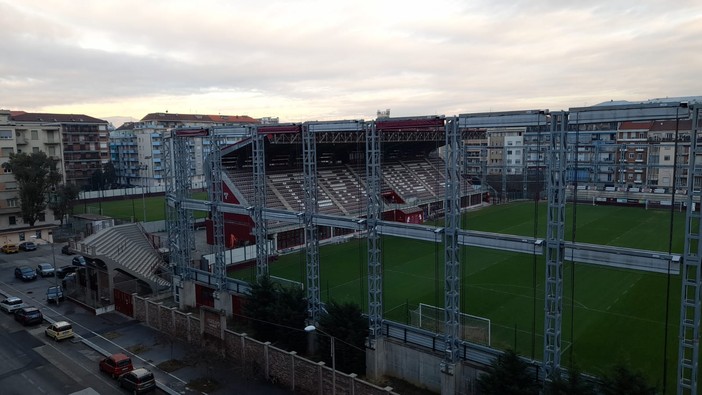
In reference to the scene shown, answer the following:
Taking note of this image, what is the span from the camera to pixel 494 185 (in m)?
63.9

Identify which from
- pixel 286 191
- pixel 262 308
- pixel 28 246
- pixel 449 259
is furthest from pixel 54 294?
pixel 449 259

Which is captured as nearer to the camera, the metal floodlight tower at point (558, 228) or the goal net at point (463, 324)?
the metal floodlight tower at point (558, 228)

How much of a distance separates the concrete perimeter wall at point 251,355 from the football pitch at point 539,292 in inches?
243

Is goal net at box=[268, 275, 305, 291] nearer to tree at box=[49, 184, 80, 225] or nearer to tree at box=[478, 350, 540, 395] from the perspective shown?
tree at box=[478, 350, 540, 395]

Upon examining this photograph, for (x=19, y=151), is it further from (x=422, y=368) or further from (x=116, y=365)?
(x=422, y=368)

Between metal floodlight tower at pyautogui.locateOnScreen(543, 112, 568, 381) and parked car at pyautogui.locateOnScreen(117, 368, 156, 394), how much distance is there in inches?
473

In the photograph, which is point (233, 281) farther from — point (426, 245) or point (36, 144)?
point (36, 144)

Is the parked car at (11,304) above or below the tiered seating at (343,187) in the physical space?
below

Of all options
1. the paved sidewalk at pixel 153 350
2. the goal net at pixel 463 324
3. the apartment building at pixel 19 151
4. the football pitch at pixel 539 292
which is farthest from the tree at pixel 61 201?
the goal net at pixel 463 324

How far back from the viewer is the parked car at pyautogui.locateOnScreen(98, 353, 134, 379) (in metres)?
17.1

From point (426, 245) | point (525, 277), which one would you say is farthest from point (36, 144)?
point (525, 277)

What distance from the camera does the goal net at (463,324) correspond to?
59.2ft

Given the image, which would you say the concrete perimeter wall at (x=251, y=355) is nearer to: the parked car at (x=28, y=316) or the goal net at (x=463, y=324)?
the goal net at (x=463, y=324)

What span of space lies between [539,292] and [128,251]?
2149cm
